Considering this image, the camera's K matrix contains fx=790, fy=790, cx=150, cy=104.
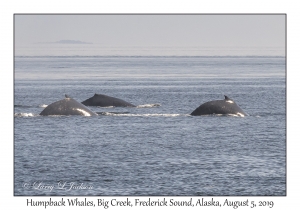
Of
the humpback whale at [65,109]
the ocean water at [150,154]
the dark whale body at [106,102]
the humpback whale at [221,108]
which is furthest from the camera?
the dark whale body at [106,102]

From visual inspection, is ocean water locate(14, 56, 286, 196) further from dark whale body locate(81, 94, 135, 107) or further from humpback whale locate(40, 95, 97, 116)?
dark whale body locate(81, 94, 135, 107)

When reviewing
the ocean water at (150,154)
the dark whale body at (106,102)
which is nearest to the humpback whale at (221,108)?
the ocean water at (150,154)

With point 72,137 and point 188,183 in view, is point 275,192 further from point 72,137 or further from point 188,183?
point 72,137

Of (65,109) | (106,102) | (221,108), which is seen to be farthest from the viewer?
(106,102)

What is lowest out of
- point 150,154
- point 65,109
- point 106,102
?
point 150,154

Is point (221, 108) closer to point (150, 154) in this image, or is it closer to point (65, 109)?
point (65, 109)

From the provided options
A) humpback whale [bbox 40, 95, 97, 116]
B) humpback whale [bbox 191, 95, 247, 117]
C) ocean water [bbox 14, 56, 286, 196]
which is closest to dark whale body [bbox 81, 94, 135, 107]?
A: ocean water [bbox 14, 56, 286, 196]

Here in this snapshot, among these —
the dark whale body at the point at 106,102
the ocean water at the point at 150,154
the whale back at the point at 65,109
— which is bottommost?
the ocean water at the point at 150,154

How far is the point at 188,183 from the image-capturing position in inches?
1244

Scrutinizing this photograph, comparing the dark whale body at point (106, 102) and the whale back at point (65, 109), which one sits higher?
the dark whale body at point (106, 102)

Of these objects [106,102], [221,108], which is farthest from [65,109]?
[106,102]

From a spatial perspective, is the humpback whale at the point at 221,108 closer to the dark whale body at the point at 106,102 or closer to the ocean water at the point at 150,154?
the ocean water at the point at 150,154

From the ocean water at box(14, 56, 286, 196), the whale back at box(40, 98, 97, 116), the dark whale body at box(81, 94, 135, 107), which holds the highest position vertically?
the dark whale body at box(81, 94, 135, 107)
